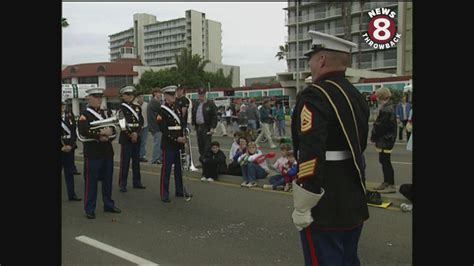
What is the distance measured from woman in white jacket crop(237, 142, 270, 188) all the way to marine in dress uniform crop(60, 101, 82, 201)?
3045mm

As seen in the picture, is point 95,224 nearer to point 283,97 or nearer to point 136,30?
point 283,97

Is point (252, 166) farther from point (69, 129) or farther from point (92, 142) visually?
point (69, 129)

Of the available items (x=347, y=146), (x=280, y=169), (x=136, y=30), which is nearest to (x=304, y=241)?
(x=347, y=146)

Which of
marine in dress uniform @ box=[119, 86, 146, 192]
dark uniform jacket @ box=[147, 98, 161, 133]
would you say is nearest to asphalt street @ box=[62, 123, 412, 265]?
marine in dress uniform @ box=[119, 86, 146, 192]

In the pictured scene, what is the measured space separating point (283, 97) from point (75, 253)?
43977 mm

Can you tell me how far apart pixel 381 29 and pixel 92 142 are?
1482 cm

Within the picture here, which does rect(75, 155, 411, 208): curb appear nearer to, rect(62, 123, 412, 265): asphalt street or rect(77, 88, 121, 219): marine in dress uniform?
rect(62, 123, 412, 265): asphalt street

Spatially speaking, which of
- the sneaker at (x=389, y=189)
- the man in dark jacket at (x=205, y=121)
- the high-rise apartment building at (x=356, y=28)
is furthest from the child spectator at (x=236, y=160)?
the high-rise apartment building at (x=356, y=28)

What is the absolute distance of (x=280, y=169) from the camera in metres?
8.02

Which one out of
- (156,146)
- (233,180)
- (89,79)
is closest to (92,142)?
(233,180)

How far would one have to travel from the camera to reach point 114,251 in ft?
16.3

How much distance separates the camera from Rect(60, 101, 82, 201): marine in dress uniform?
7574mm

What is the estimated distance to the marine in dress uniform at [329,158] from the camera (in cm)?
258

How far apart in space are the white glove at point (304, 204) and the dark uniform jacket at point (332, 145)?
3 centimetres
